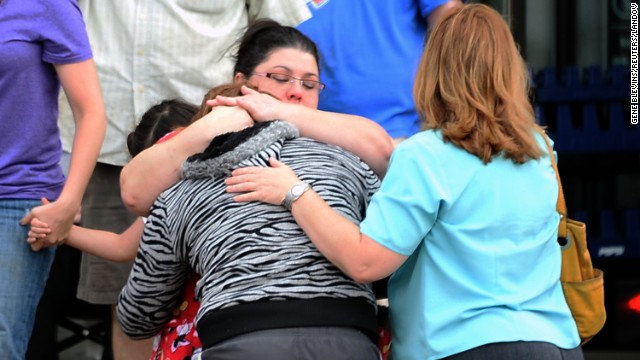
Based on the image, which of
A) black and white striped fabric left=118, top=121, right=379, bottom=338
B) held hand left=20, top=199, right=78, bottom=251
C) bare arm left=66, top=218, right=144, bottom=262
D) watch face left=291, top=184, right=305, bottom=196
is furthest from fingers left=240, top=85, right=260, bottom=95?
held hand left=20, top=199, right=78, bottom=251

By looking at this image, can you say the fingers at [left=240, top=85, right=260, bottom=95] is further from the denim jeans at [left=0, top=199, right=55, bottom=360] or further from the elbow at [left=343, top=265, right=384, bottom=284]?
the denim jeans at [left=0, top=199, right=55, bottom=360]

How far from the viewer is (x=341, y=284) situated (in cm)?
271

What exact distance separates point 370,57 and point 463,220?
3.75 feet

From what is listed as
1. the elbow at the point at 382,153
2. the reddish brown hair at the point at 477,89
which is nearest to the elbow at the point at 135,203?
the elbow at the point at 382,153

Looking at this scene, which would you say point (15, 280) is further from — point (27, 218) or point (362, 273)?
point (362, 273)

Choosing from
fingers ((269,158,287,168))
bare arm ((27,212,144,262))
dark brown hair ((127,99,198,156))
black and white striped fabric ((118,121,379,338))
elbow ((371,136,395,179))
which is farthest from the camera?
dark brown hair ((127,99,198,156))

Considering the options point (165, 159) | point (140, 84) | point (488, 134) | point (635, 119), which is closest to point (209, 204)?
point (165, 159)

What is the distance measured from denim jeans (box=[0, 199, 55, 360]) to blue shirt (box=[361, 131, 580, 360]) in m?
1.13

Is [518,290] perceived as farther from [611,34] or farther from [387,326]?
[611,34]

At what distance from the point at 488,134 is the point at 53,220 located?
Answer: 4.18 feet

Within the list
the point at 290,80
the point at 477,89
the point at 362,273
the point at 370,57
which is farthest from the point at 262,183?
the point at 370,57

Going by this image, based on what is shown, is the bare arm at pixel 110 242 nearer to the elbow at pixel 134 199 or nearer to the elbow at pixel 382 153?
the elbow at pixel 134 199

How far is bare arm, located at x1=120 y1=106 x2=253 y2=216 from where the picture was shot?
116 inches

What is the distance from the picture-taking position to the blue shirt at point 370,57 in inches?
147
